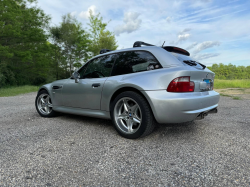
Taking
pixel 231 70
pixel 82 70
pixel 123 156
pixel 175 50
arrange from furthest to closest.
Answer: pixel 231 70 → pixel 82 70 → pixel 175 50 → pixel 123 156

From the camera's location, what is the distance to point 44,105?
184 inches

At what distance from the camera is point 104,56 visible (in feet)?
12.2

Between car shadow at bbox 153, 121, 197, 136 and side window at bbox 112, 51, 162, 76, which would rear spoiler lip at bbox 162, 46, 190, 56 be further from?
car shadow at bbox 153, 121, 197, 136

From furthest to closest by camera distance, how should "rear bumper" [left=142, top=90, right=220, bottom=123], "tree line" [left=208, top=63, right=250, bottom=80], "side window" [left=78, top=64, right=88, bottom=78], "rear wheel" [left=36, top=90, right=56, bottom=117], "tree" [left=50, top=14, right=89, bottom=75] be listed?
1. "tree line" [left=208, top=63, right=250, bottom=80]
2. "tree" [left=50, top=14, right=89, bottom=75]
3. "rear wheel" [left=36, top=90, right=56, bottom=117]
4. "side window" [left=78, top=64, right=88, bottom=78]
5. "rear bumper" [left=142, top=90, right=220, bottom=123]

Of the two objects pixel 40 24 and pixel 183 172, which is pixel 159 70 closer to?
pixel 183 172

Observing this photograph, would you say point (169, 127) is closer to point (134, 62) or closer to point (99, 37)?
point (134, 62)

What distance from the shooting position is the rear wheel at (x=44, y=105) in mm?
4535

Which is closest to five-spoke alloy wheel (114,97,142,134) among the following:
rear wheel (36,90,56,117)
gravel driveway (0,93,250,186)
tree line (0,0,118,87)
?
gravel driveway (0,93,250,186)

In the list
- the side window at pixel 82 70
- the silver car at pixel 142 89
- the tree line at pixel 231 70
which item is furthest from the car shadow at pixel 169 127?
the tree line at pixel 231 70

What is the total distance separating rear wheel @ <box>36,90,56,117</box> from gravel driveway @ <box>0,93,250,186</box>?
2.85ft

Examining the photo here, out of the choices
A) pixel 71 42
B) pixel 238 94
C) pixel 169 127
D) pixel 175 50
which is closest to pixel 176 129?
pixel 169 127

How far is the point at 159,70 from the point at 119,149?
1.30 meters

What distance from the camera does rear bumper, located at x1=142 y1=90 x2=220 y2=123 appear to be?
256 cm

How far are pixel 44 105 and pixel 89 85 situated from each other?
1842 millimetres
